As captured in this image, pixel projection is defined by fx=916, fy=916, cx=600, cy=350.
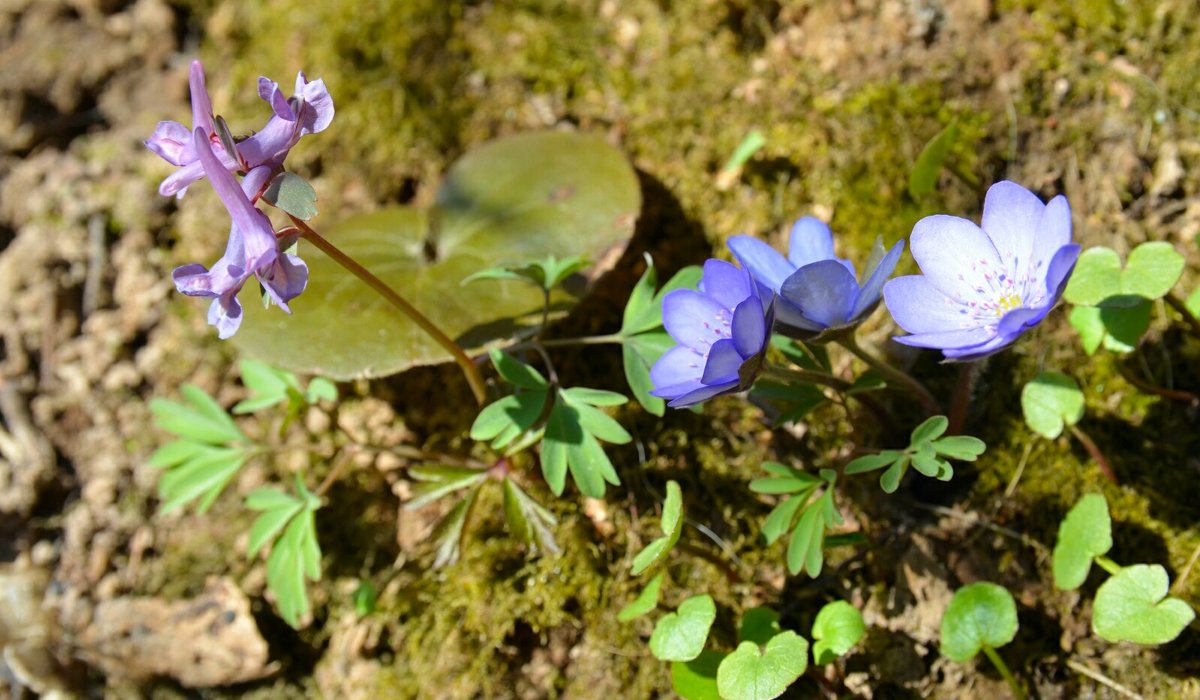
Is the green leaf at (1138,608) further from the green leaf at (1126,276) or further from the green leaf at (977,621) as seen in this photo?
the green leaf at (1126,276)

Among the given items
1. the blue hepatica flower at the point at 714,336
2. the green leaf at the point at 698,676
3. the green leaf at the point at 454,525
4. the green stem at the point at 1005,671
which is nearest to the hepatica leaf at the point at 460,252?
the green leaf at the point at 454,525

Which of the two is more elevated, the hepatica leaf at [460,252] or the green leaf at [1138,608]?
the hepatica leaf at [460,252]

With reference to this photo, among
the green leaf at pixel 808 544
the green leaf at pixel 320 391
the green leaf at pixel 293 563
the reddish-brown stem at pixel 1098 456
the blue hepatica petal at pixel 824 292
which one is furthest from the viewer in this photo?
the green leaf at pixel 320 391

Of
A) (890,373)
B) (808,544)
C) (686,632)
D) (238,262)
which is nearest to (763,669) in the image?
(686,632)

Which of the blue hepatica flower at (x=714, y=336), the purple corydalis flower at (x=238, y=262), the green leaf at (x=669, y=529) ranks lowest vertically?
the green leaf at (x=669, y=529)

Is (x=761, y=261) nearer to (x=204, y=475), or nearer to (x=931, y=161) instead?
(x=931, y=161)

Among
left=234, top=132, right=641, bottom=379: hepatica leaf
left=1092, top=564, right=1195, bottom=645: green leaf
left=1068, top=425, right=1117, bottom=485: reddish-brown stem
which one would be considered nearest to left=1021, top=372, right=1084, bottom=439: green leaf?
left=1068, top=425, right=1117, bottom=485: reddish-brown stem
